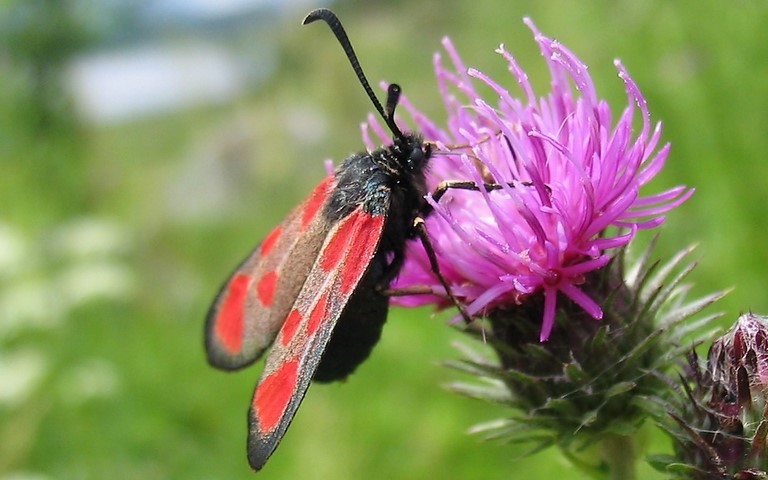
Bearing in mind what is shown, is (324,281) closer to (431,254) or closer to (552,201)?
(431,254)

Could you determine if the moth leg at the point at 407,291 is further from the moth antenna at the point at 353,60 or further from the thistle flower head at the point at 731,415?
the thistle flower head at the point at 731,415

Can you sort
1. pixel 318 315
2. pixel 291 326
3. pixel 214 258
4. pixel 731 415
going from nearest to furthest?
pixel 731 415
pixel 318 315
pixel 291 326
pixel 214 258

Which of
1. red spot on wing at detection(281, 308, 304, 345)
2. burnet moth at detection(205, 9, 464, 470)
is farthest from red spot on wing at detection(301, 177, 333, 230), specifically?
red spot on wing at detection(281, 308, 304, 345)

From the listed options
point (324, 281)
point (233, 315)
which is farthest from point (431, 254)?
point (233, 315)

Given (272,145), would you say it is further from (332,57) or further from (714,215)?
(714,215)

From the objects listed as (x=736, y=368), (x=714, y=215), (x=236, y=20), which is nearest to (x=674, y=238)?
(x=714, y=215)

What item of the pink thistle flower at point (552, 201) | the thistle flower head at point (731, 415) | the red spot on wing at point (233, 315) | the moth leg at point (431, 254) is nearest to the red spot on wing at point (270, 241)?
the red spot on wing at point (233, 315)
